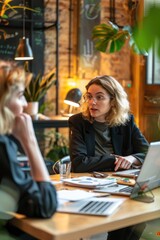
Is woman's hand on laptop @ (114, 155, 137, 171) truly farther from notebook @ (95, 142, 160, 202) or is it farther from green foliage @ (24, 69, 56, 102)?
green foliage @ (24, 69, 56, 102)

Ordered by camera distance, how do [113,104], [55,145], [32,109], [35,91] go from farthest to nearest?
[55,145], [35,91], [32,109], [113,104]

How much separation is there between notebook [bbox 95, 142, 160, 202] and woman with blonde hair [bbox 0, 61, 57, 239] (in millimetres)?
461

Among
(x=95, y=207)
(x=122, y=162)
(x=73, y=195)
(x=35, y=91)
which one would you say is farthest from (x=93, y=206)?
(x=35, y=91)

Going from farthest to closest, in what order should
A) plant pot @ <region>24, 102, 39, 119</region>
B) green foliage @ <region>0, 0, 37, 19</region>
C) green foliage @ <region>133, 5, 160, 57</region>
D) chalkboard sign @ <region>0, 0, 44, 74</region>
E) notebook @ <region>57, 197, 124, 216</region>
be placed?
1. chalkboard sign @ <region>0, 0, 44, 74</region>
2. green foliage @ <region>0, 0, 37, 19</region>
3. plant pot @ <region>24, 102, 39, 119</region>
4. notebook @ <region>57, 197, 124, 216</region>
5. green foliage @ <region>133, 5, 160, 57</region>

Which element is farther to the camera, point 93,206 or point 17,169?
point 93,206

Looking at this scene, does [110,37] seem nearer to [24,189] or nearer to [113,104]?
[113,104]

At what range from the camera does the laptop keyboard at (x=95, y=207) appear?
59.1 inches

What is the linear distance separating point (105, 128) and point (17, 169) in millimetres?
1519

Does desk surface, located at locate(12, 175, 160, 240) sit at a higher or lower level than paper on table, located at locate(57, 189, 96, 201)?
higher

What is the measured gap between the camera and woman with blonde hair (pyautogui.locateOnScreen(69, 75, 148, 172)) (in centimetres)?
276

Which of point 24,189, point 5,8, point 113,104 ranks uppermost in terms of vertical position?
point 5,8

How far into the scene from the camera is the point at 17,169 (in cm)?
141

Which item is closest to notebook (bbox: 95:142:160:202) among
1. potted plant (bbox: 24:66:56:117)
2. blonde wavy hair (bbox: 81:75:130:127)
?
blonde wavy hair (bbox: 81:75:130:127)

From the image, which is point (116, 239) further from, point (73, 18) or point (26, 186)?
point (73, 18)
